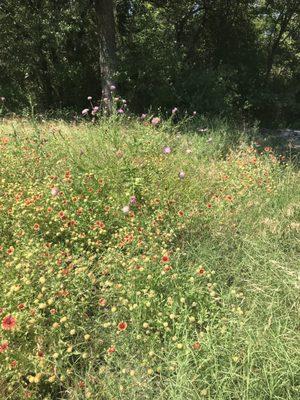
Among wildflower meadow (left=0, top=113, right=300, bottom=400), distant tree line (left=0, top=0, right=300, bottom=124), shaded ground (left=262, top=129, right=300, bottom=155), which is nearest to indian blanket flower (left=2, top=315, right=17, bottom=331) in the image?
wildflower meadow (left=0, top=113, right=300, bottom=400)

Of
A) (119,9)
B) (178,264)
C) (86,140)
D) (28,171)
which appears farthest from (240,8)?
(178,264)

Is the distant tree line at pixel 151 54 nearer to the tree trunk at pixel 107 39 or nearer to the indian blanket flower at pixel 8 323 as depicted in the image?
the tree trunk at pixel 107 39

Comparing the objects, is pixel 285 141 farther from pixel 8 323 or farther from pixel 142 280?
pixel 8 323

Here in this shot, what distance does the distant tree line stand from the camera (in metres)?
8.95

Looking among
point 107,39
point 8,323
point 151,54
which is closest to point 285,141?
point 151,54

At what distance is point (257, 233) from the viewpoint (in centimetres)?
307

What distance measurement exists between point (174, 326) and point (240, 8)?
13114 mm

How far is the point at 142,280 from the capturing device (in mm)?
2336

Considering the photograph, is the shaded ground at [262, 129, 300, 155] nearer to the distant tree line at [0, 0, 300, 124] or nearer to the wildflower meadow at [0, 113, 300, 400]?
the distant tree line at [0, 0, 300, 124]

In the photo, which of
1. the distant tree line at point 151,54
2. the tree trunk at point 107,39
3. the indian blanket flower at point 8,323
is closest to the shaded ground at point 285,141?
the distant tree line at point 151,54

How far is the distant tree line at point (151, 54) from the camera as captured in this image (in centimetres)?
895

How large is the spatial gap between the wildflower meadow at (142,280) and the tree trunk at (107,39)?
16.9ft

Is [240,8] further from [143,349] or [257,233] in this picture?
[143,349]

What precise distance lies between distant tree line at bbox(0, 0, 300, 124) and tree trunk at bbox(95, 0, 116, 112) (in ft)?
0.07
